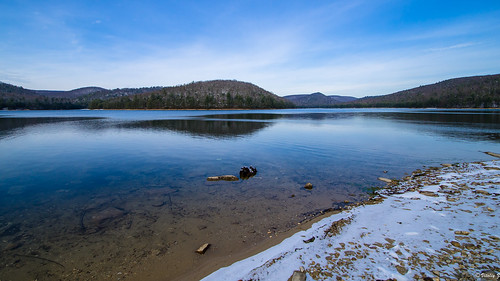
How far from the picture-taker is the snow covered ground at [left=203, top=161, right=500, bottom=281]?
15.6 feet

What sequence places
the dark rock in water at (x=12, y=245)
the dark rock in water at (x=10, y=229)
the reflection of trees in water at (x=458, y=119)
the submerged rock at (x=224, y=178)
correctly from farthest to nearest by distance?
the reflection of trees in water at (x=458, y=119) < the submerged rock at (x=224, y=178) < the dark rock in water at (x=10, y=229) < the dark rock in water at (x=12, y=245)

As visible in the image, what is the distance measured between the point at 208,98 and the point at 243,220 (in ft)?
546

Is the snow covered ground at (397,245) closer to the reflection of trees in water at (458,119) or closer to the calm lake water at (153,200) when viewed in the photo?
the calm lake water at (153,200)

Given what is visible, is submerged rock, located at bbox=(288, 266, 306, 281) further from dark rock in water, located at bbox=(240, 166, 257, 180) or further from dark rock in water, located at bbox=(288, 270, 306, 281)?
dark rock in water, located at bbox=(240, 166, 257, 180)

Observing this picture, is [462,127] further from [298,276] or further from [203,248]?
[203,248]

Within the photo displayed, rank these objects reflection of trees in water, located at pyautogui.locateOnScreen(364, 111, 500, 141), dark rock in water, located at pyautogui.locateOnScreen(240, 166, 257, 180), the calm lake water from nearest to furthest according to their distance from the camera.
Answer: the calm lake water < dark rock in water, located at pyautogui.locateOnScreen(240, 166, 257, 180) < reflection of trees in water, located at pyautogui.locateOnScreen(364, 111, 500, 141)

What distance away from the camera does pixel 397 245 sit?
5.80m

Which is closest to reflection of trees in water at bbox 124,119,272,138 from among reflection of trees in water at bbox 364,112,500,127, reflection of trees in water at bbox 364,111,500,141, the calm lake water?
the calm lake water

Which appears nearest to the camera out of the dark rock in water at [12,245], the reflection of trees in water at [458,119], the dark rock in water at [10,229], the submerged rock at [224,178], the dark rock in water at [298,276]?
the dark rock in water at [298,276]

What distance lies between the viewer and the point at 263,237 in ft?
23.3

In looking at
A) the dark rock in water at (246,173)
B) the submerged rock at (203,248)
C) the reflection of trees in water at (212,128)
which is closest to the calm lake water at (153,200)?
the submerged rock at (203,248)

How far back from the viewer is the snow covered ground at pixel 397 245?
15.6 feet

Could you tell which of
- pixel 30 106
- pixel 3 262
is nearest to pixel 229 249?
pixel 3 262

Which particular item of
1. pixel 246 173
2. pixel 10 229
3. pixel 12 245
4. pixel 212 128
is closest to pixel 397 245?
pixel 246 173
